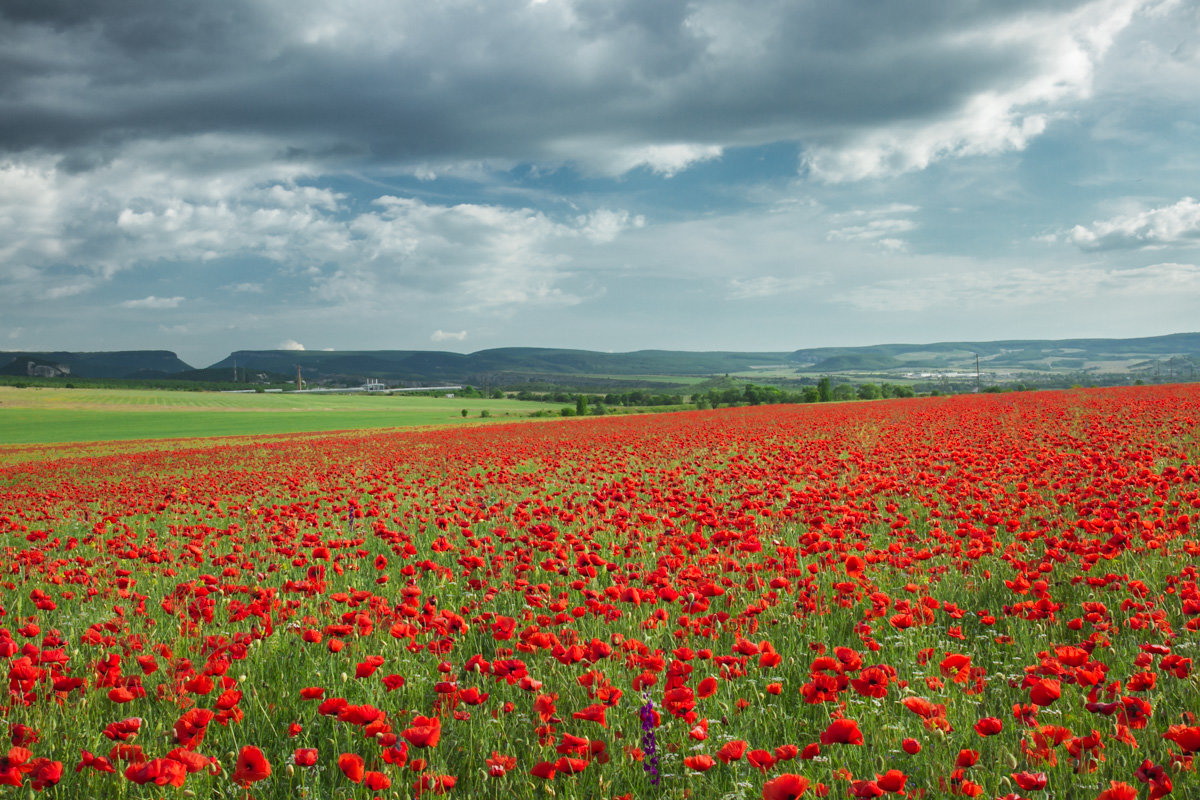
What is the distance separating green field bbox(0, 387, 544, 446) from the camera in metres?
57.6

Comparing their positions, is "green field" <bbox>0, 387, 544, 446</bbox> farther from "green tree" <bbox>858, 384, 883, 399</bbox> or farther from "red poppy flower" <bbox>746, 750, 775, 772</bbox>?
"red poppy flower" <bbox>746, 750, 775, 772</bbox>

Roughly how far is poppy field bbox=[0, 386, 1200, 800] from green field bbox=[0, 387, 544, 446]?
2122 inches

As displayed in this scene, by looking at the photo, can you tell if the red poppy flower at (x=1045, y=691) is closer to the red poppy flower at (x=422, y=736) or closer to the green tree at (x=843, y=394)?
the red poppy flower at (x=422, y=736)

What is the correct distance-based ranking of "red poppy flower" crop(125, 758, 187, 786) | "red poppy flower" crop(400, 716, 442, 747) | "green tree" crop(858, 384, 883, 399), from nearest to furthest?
"red poppy flower" crop(125, 758, 187, 786), "red poppy flower" crop(400, 716, 442, 747), "green tree" crop(858, 384, 883, 399)

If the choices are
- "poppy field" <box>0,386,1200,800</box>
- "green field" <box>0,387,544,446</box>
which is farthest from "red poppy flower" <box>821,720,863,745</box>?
"green field" <box>0,387,544,446</box>

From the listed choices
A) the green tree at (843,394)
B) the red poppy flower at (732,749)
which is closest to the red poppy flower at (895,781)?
the red poppy flower at (732,749)

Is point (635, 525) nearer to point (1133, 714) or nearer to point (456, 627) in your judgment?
point (456, 627)

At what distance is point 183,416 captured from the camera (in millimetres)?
77875

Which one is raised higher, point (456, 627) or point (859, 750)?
point (456, 627)

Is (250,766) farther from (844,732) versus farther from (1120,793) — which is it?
(1120,793)

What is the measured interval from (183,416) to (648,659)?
88110 millimetres

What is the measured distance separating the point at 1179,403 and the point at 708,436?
14821 mm

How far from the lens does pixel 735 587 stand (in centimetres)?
574

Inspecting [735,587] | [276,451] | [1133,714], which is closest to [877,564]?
[735,587]
